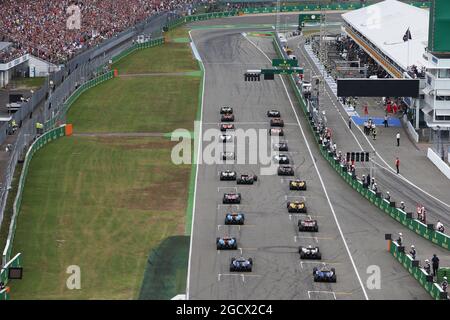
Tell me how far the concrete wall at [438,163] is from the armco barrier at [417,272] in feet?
71.6

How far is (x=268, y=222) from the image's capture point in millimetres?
68000

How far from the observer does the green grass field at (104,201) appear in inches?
2201

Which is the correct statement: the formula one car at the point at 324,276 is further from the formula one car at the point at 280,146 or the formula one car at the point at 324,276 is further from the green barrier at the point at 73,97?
the green barrier at the point at 73,97

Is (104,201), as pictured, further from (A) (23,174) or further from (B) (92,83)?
(B) (92,83)

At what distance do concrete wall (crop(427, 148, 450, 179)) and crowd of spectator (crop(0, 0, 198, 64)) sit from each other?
4935 centimetres

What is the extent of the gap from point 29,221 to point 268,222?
1401cm

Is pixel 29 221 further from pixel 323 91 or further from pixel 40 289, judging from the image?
pixel 323 91

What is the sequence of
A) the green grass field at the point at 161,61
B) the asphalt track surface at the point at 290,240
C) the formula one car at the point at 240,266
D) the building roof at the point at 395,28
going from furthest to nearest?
the green grass field at the point at 161,61 → the building roof at the point at 395,28 → the formula one car at the point at 240,266 → the asphalt track surface at the point at 290,240

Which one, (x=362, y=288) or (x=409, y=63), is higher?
(x=409, y=63)

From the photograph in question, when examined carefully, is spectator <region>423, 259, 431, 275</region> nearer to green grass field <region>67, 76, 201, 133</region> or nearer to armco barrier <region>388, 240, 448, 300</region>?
armco barrier <region>388, 240, 448, 300</region>

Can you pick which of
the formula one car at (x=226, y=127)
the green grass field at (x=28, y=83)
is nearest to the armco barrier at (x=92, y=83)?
the green grass field at (x=28, y=83)

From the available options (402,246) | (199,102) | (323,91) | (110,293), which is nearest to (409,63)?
(323,91)

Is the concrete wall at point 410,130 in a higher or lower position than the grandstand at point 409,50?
lower

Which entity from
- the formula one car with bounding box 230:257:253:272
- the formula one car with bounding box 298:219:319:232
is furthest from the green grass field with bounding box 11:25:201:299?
the formula one car with bounding box 298:219:319:232
